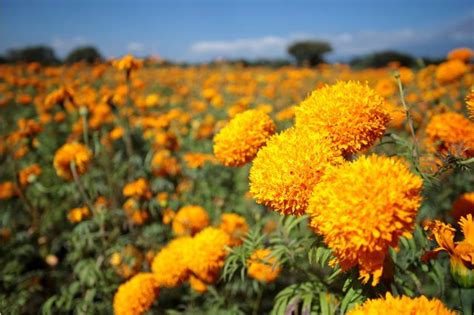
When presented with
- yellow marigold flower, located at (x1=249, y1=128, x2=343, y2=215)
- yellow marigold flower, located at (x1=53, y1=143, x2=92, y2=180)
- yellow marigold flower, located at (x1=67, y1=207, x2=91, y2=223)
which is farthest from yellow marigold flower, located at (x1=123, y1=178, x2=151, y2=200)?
yellow marigold flower, located at (x1=249, y1=128, x2=343, y2=215)

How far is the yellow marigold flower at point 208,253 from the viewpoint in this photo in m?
1.73

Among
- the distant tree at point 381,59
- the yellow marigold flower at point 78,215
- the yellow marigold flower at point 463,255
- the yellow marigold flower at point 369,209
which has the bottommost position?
the yellow marigold flower at point 78,215

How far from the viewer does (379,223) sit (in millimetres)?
828

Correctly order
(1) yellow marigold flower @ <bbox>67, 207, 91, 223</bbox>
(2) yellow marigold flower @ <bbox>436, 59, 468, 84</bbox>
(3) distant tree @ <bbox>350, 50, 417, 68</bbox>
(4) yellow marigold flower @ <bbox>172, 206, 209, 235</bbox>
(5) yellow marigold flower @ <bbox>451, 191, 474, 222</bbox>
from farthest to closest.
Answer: (3) distant tree @ <bbox>350, 50, 417, 68</bbox>, (2) yellow marigold flower @ <bbox>436, 59, 468, 84</bbox>, (1) yellow marigold flower @ <bbox>67, 207, 91, 223</bbox>, (4) yellow marigold flower @ <bbox>172, 206, 209, 235</bbox>, (5) yellow marigold flower @ <bbox>451, 191, 474, 222</bbox>

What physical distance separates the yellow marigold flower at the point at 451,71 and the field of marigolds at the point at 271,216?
1cm

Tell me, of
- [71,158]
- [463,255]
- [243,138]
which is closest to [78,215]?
[71,158]

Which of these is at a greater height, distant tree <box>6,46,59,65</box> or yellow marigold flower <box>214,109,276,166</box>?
distant tree <box>6,46,59,65</box>

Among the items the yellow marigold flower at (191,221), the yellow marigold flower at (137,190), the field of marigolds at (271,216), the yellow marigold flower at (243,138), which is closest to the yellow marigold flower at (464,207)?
the field of marigolds at (271,216)

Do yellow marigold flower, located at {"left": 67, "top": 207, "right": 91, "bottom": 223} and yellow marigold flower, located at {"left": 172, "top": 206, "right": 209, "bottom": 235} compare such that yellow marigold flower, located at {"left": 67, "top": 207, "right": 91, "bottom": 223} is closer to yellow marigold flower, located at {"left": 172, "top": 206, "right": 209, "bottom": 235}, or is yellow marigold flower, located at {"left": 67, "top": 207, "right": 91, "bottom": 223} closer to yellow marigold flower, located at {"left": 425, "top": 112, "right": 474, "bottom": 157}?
yellow marigold flower, located at {"left": 172, "top": 206, "right": 209, "bottom": 235}

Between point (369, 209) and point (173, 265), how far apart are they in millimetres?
1243

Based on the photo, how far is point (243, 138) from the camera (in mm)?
1509

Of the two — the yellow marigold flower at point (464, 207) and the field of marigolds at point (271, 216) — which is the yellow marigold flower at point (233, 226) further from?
the yellow marigold flower at point (464, 207)

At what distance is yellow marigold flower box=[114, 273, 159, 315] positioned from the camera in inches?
71.7

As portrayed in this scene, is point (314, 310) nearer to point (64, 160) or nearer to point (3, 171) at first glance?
point (64, 160)
